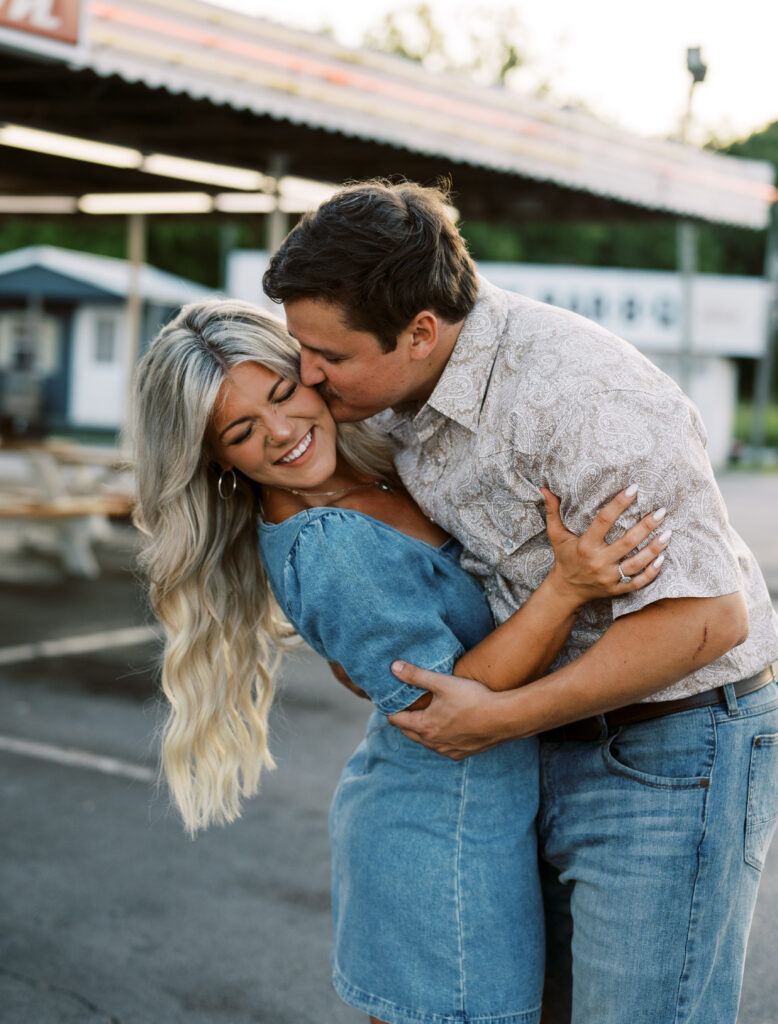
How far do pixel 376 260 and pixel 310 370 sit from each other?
305mm

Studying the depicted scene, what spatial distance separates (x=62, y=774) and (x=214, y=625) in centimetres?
321

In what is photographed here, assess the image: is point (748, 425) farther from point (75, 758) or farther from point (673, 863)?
point (673, 863)

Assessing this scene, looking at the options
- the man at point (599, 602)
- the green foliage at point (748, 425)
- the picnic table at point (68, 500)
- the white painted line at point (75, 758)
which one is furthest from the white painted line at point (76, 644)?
the green foliage at point (748, 425)

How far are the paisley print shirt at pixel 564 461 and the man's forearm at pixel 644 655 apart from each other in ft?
0.11

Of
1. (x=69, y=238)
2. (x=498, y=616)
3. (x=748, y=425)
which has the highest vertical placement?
(x=69, y=238)

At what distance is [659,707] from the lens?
1.95 meters

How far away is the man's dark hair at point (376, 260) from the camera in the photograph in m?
1.90

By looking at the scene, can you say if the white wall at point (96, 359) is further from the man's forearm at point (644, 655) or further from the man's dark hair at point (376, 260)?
the man's forearm at point (644, 655)

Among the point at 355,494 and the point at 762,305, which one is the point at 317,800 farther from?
the point at 762,305

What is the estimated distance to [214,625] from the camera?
2.41 meters

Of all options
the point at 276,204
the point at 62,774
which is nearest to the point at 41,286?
the point at 276,204

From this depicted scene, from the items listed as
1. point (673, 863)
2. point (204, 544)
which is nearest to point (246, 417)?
point (204, 544)

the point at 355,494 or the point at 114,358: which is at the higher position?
the point at 355,494

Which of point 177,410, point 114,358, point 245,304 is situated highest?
point 245,304
